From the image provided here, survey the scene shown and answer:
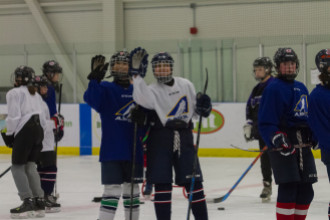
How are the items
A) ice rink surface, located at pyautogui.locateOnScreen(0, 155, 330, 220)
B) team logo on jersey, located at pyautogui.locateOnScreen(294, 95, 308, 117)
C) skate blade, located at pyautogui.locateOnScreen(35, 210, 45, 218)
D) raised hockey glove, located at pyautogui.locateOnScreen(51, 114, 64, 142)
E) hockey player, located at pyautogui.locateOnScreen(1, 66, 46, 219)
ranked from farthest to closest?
raised hockey glove, located at pyautogui.locateOnScreen(51, 114, 64, 142)
ice rink surface, located at pyautogui.locateOnScreen(0, 155, 330, 220)
skate blade, located at pyautogui.locateOnScreen(35, 210, 45, 218)
hockey player, located at pyautogui.locateOnScreen(1, 66, 46, 219)
team logo on jersey, located at pyautogui.locateOnScreen(294, 95, 308, 117)

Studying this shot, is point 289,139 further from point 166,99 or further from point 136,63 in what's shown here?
point 136,63

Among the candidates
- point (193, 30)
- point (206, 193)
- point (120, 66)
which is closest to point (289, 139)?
point (120, 66)

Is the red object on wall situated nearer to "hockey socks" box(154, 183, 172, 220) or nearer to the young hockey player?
the young hockey player

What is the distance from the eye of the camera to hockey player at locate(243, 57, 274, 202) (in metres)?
6.21

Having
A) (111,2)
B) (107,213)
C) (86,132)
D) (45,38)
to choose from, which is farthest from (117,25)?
(107,213)

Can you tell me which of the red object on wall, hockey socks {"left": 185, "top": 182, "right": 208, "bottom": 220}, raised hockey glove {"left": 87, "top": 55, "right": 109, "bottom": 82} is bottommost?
hockey socks {"left": 185, "top": 182, "right": 208, "bottom": 220}

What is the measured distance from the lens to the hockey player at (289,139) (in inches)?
163

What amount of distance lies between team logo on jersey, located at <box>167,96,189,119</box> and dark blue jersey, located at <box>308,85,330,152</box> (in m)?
0.68

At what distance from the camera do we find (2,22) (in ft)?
56.0

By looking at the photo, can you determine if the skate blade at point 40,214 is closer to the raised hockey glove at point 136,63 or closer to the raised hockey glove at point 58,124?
the raised hockey glove at point 58,124

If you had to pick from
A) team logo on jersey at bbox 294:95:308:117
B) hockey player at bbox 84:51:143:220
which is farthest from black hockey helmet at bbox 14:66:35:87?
team logo on jersey at bbox 294:95:308:117

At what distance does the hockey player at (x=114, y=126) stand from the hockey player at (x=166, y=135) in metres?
0.28

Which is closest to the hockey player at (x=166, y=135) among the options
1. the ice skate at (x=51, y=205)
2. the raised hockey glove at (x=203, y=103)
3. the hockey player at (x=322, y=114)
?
the raised hockey glove at (x=203, y=103)

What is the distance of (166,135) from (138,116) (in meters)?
0.18
